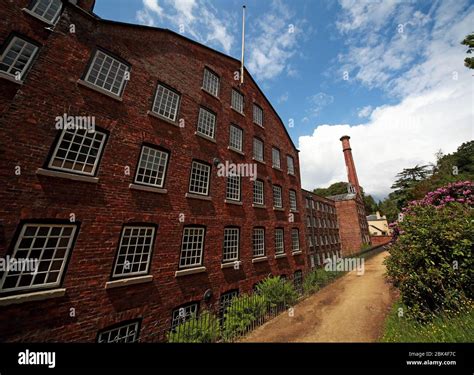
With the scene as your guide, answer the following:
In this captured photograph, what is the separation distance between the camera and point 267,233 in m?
13.6

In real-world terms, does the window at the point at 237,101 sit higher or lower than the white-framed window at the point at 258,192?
higher

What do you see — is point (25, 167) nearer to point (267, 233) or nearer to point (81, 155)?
point (81, 155)

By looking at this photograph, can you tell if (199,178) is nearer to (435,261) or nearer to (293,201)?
(435,261)

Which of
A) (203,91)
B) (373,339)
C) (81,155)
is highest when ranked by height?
(203,91)

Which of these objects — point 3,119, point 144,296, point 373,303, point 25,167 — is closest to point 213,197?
point 144,296

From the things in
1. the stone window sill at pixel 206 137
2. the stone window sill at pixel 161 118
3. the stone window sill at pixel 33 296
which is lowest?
the stone window sill at pixel 33 296

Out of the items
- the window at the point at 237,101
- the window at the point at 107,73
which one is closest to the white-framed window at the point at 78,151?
the window at the point at 107,73

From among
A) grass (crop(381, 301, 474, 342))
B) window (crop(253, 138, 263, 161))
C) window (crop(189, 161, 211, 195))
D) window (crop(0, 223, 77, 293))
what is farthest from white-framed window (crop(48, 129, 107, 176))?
grass (crop(381, 301, 474, 342))

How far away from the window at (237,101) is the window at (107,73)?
302 inches

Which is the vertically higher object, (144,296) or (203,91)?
(203,91)

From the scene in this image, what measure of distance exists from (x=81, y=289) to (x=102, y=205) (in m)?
2.66

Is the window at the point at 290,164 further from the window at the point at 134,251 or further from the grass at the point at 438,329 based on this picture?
the window at the point at 134,251

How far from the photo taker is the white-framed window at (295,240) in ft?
53.7

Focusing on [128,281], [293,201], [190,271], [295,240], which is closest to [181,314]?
[190,271]
